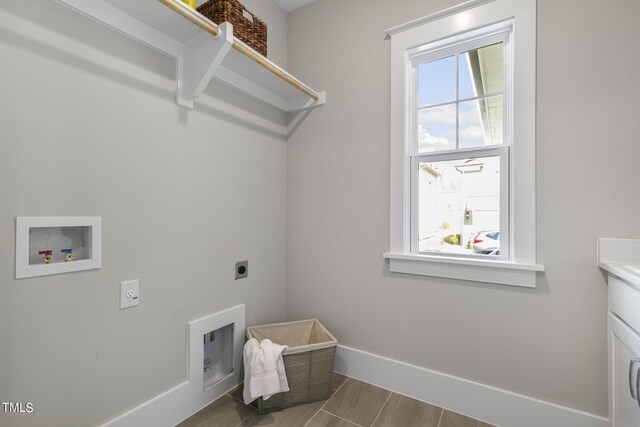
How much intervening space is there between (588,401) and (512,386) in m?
0.28

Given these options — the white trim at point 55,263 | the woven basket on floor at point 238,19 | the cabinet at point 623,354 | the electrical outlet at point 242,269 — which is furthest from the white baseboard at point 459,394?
the woven basket on floor at point 238,19

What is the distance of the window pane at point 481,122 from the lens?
1.54 metres

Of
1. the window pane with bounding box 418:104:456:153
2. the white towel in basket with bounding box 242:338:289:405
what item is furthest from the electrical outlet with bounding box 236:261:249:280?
the window pane with bounding box 418:104:456:153

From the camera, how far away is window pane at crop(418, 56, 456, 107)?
1670mm

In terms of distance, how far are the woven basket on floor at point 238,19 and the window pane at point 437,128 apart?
1.03 m

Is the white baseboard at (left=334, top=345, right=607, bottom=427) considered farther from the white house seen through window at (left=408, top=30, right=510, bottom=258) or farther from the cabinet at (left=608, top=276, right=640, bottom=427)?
the white house seen through window at (left=408, top=30, right=510, bottom=258)

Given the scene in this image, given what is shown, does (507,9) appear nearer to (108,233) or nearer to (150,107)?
(150,107)

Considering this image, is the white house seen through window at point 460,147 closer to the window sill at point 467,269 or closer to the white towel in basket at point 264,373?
the window sill at point 467,269

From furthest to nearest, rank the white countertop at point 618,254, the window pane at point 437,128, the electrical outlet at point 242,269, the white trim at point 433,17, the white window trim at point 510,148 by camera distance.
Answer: the electrical outlet at point 242,269
the window pane at point 437,128
the white trim at point 433,17
the white window trim at point 510,148
the white countertop at point 618,254

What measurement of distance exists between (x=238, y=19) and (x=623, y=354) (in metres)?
2.22

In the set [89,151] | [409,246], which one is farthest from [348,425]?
[89,151]

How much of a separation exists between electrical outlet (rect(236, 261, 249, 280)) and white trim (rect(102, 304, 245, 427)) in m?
0.19

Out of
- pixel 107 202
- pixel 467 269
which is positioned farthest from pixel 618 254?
pixel 107 202

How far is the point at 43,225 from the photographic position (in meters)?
1.03
